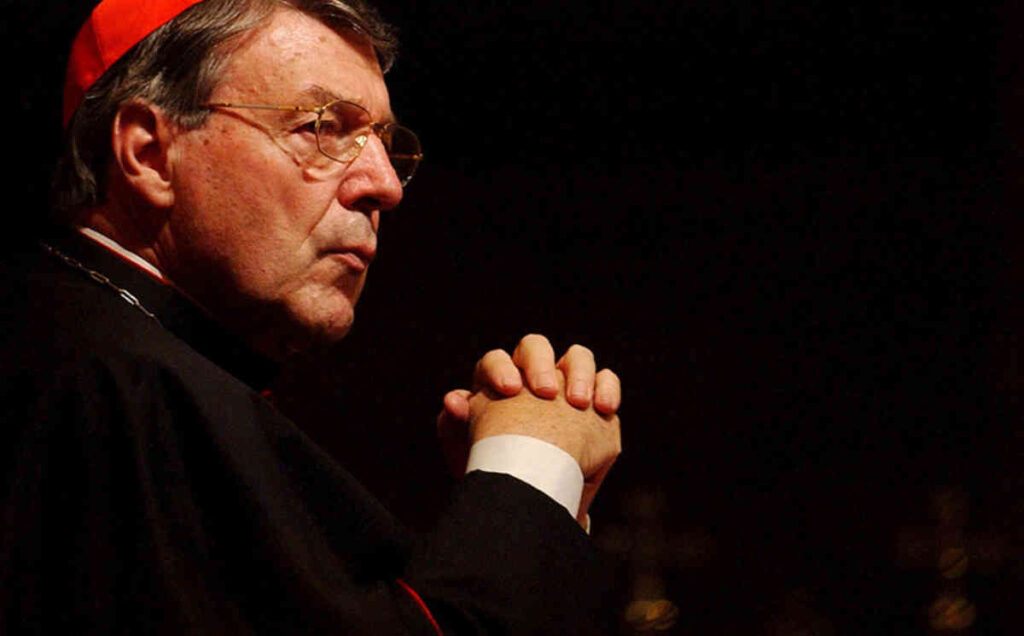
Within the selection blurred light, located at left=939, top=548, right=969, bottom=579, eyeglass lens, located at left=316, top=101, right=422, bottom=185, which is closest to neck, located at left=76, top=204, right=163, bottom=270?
eyeglass lens, located at left=316, top=101, right=422, bottom=185

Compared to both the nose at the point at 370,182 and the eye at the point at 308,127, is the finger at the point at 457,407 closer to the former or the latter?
the nose at the point at 370,182

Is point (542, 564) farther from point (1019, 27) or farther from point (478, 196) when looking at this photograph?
point (1019, 27)

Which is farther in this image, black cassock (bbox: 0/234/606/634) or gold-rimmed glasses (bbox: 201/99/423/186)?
gold-rimmed glasses (bbox: 201/99/423/186)

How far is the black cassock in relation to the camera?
1.23 metres

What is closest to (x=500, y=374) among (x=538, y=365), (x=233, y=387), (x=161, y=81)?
(x=538, y=365)

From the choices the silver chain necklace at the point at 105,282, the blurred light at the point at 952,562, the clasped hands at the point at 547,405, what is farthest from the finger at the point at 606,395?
the blurred light at the point at 952,562

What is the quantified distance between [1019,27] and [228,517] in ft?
10.2

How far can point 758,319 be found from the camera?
383 cm

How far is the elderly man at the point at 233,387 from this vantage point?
126 cm

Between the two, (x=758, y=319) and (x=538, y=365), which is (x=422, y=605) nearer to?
(x=538, y=365)

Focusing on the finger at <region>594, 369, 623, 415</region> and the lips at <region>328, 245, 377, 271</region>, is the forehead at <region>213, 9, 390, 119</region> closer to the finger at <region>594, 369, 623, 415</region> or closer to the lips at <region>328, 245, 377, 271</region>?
the lips at <region>328, 245, 377, 271</region>

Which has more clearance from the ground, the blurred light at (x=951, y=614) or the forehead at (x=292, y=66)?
the forehead at (x=292, y=66)

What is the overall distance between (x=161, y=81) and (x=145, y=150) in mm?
112

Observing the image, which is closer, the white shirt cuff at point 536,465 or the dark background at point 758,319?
the white shirt cuff at point 536,465
